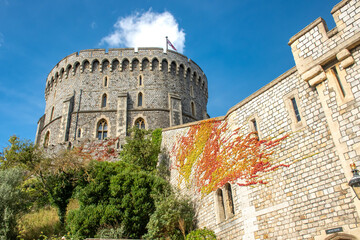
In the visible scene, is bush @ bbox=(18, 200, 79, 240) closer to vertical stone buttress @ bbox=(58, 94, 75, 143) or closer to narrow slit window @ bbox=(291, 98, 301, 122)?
vertical stone buttress @ bbox=(58, 94, 75, 143)

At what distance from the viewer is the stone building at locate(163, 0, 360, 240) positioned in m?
8.95

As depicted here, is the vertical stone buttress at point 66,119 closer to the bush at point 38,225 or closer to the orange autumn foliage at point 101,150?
the orange autumn foliage at point 101,150

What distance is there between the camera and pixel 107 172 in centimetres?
1753

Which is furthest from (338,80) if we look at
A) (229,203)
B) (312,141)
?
(229,203)

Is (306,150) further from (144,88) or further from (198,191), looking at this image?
(144,88)

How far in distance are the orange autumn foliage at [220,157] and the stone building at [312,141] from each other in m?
0.37

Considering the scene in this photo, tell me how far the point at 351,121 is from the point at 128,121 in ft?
76.8

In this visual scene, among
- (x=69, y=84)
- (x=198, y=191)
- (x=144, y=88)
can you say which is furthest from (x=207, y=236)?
(x=69, y=84)

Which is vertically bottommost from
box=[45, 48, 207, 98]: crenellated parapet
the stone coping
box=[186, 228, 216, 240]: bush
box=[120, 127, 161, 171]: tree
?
box=[186, 228, 216, 240]: bush

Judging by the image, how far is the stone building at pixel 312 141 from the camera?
895cm

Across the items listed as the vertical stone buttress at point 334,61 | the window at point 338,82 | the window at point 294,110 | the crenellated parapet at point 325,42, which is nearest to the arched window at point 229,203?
the window at point 294,110

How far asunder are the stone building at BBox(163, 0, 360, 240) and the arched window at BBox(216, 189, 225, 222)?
52cm

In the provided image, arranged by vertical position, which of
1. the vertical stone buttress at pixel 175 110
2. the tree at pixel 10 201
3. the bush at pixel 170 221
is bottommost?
the bush at pixel 170 221

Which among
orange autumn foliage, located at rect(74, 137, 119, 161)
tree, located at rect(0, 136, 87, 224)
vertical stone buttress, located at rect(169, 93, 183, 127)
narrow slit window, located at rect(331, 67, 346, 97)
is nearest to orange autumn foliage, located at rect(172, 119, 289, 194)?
narrow slit window, located at rect(331, 67, 346, 97)
